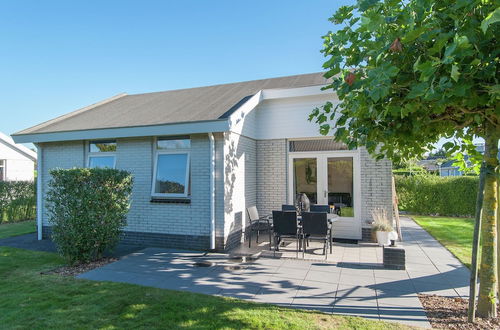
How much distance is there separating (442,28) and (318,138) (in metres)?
6.42

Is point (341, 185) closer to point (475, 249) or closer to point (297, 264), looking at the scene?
point (297, 264)

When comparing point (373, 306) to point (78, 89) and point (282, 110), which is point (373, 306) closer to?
point (282, 110)

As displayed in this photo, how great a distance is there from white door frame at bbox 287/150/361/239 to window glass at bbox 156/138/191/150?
3269 millimetres

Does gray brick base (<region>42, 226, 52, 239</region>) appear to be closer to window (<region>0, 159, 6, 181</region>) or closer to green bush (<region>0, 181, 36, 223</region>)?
green bush (<region>0, 181, 36, 223</region>)

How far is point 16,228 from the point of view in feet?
35.7

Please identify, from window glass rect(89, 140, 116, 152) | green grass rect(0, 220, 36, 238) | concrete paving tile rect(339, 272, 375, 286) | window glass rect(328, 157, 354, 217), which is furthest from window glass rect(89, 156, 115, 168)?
concrete paving tile rect(339, 272, 375, 286)

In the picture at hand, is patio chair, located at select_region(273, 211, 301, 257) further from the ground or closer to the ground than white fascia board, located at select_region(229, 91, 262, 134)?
closer to the ground

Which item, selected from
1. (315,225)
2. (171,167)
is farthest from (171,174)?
(315,225)

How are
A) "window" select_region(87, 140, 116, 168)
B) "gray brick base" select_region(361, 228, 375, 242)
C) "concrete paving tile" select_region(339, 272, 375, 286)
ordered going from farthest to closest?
1. "window" select_region(87, 140, 116, 168)
2. "gray brick base" select_region(361, 228, 375, 242)
3. "concrete paving tile" select_region(339, 272, 375, 286)

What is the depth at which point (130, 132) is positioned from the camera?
750 cm

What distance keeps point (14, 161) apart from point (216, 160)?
1974 cm

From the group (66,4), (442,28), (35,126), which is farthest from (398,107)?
(66,4)

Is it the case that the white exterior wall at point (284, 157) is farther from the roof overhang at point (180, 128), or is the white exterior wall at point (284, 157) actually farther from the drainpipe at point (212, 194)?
the drainpipe at point (212, 194)

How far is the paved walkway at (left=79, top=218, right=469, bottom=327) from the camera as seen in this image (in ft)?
13.8
